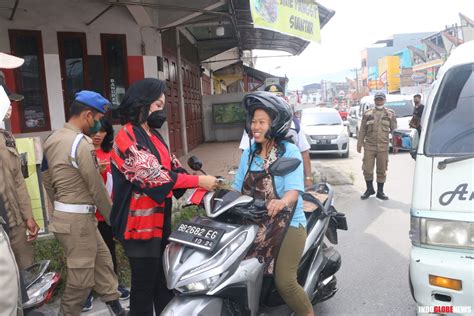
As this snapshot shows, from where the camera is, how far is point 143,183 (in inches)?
92.4

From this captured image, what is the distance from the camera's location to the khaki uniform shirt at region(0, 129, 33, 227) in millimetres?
3002

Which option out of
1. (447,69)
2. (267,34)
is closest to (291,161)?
(447,69)

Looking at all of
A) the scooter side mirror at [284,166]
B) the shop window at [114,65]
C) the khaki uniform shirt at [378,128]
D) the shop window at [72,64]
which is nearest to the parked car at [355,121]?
the khaki uniform shirt at [378,128]

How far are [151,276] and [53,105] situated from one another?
6460 mm

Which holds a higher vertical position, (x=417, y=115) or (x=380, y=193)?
(x=417, y=115)

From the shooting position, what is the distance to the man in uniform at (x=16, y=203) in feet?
9.90

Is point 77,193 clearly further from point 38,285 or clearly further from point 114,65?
point 114,65

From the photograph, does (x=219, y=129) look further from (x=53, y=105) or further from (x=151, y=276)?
(x=151, y=276)

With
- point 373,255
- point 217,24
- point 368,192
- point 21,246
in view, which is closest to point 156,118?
point 21,246

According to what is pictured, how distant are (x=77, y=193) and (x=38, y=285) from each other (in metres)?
0.66

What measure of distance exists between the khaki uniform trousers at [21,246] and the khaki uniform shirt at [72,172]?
1.34ft

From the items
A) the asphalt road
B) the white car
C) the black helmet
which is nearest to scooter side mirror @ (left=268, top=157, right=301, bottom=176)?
the black helmet

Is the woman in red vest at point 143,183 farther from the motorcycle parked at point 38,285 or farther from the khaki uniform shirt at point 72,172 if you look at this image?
the motorcycle parked at point 38,285

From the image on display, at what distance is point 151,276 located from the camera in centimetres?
263
